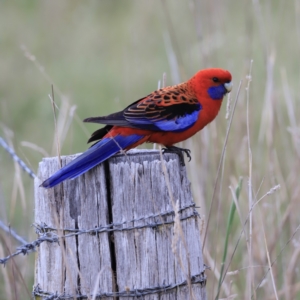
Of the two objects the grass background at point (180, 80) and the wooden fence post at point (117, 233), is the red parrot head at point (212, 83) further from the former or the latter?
the wooden fence post at point (117, 233)

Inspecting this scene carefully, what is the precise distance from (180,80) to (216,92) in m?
0.85

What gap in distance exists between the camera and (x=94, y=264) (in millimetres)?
2227

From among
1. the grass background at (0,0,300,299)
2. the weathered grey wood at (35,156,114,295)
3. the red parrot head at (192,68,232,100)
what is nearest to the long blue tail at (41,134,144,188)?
the weathered grey wood at (35,156,114,295)

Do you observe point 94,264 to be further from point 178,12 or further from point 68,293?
point 178,12

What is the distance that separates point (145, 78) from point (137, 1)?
2588 mm

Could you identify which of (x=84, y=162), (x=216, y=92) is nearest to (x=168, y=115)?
(x=216, y=92)

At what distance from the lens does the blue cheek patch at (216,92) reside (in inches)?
135

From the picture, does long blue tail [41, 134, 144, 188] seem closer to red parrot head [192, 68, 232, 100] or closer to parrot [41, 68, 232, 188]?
parrot [41, 68, 232, 188]

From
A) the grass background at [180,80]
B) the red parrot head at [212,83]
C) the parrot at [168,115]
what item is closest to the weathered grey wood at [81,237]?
the parrot at [168,115]

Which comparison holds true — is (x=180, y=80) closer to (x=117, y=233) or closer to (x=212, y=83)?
(x=212, y=83)

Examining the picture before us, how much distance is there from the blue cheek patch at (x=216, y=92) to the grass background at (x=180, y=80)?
0.35 metres

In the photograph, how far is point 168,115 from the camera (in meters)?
3.16

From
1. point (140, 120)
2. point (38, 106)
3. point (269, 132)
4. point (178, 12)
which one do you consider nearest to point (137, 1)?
point (178, 12)

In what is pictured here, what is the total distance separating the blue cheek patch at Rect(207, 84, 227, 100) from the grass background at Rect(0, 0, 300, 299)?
1.14 feet
